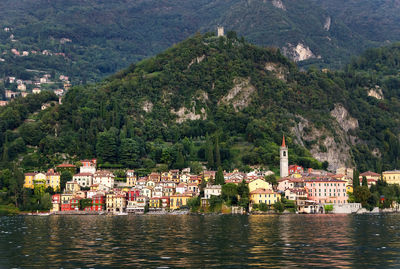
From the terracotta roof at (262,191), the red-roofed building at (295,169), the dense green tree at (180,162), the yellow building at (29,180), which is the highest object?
the dense green tree at (180,162)

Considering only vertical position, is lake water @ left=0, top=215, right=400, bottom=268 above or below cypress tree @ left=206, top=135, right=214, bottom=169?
below

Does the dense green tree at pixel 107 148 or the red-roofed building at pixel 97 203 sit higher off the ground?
the dense green tree at pixel 107 148

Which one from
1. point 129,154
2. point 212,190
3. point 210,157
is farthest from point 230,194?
point 129,154

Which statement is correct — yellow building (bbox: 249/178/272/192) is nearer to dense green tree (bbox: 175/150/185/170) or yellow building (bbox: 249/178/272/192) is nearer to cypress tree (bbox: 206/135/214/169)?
cypress tree (bbox: 206/135/214/169)

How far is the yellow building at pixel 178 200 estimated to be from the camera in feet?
446

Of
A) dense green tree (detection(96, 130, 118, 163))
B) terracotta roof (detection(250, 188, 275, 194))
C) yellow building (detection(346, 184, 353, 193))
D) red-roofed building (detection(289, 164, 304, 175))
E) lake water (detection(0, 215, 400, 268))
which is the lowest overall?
lake water (detection(0, 215, 400, 268))

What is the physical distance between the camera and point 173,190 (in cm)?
14500

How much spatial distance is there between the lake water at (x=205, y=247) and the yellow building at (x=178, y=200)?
52934 mm

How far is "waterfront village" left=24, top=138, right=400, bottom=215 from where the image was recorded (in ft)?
428

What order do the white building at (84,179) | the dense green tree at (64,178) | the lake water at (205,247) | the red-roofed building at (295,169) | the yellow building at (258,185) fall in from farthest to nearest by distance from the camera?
1. the red-roofed building at (295,169)
2. the white building at (84,179)
3. the dense green tree at (64,178)
4. the yellow building at (258,185)
5. the lake water at (205,247)

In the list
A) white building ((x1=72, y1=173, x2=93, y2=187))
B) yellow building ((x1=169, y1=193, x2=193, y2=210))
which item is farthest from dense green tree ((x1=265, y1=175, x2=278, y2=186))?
white building ((x1=72, y1=173, x2=93, y2=187))

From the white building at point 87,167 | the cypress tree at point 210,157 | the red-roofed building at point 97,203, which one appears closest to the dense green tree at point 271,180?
the cypress tree at point 210,157

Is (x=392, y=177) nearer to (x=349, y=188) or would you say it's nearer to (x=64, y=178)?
(x=349, y=188)

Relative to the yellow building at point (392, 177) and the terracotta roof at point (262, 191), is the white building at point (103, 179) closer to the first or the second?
the terracotta roof at point (262, 191)
